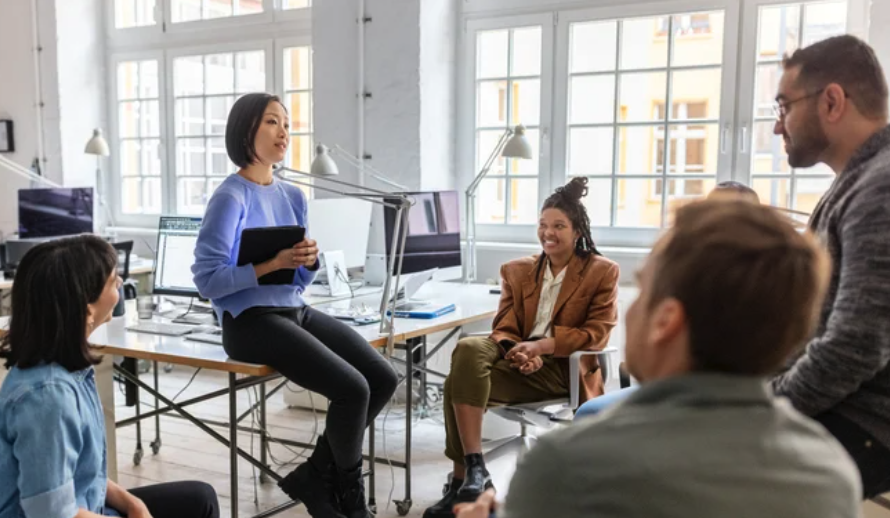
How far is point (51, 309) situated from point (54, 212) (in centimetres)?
345

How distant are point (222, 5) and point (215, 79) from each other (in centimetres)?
48

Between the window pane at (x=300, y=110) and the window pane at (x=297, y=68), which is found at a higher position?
the window pane at (x=297, y=68)

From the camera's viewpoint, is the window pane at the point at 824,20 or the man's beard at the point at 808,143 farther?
the window pane at the point at 824,20

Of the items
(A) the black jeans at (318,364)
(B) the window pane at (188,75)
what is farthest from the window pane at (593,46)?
(B) the window pane at (188,75)

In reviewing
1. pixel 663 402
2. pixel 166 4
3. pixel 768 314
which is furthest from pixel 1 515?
pixel 166 4

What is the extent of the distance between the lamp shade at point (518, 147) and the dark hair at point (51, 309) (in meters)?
2.40

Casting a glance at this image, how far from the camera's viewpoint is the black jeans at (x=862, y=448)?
1514 mm

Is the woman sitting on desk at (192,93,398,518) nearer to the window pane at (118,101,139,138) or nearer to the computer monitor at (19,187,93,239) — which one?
the computer monitor at (19,187,93,239)

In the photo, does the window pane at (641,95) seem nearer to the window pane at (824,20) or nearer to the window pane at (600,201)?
the window pane at (600,201)

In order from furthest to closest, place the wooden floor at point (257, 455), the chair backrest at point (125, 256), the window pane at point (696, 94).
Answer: the chair backrest at point (125, 256), the window pane at point (696, 94), the wooden floor at point (257, 455)

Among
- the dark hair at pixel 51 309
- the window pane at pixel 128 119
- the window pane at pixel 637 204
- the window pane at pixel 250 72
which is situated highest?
the window pane at pixel 250 72

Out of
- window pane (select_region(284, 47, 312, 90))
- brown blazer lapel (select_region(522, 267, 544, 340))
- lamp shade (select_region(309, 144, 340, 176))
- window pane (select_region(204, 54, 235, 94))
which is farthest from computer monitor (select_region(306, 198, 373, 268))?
window pane (select_region(204, 54, 235, 94))

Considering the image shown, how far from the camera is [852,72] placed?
160cm

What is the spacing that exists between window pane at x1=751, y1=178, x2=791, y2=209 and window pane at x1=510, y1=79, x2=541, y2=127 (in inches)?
45.4
